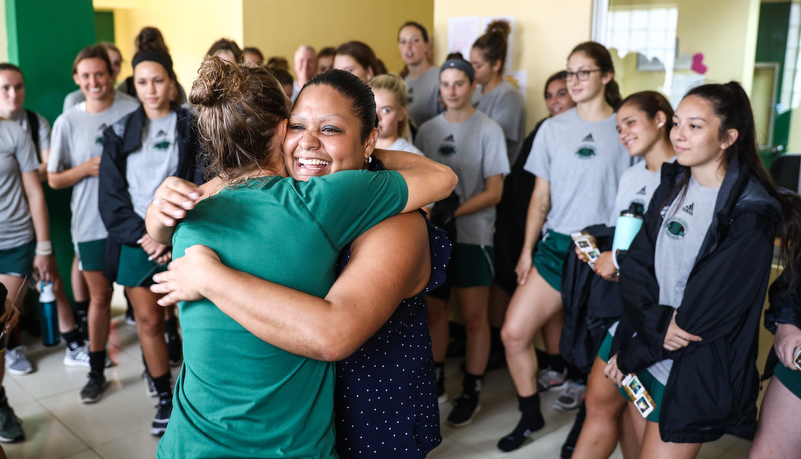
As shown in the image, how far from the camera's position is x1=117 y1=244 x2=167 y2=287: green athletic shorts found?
322cm

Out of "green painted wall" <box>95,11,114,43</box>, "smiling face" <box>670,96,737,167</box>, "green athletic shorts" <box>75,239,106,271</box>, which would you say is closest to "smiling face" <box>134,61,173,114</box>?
"green athletic shorts" <box>75,239,106,271</box>

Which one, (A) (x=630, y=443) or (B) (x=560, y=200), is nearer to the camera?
(A) (x=630, y=443)

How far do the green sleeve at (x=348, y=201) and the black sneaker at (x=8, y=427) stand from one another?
274 centimetres

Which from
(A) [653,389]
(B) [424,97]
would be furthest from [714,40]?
(A) [653,389]

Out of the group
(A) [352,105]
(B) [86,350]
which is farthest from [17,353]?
(A) [352,105]

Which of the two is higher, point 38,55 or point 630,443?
point 38,55

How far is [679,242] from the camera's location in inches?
86.0

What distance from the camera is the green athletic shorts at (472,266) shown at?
3.52m

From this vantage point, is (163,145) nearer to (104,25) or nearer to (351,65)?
(351,65)

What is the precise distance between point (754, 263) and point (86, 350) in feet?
12.8

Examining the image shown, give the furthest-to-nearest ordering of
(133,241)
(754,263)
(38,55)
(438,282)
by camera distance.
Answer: (38,55), (133,241), (754,263), (438,282)

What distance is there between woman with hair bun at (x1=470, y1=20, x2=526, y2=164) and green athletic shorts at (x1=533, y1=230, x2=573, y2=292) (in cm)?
109

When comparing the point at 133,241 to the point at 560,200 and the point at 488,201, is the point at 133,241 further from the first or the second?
the point at 560,200

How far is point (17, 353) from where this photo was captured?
4074 mm
